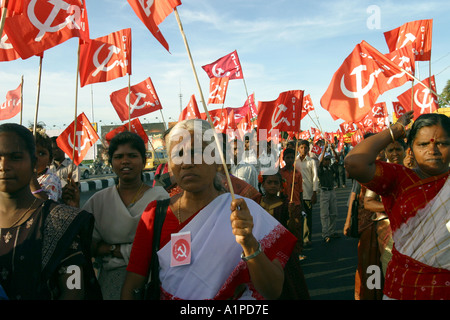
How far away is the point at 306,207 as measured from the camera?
25.3 ft

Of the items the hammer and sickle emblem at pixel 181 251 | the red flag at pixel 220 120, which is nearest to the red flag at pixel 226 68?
the red flag at pixel 220 120

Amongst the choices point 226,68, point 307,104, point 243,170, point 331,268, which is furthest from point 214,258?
point 307,104

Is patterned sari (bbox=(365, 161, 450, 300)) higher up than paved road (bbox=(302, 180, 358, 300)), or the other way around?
patterned sari (bbox=(365, 161, 450, 300))

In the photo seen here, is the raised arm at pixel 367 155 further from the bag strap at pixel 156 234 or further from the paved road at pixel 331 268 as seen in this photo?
the paved road at pixel 331 268

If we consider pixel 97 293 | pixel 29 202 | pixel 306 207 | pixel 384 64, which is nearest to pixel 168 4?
pixel 29 202

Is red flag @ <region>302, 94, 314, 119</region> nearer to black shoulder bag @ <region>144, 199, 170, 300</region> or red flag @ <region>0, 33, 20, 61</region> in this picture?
red flag @ <region>0, 33, 20, 61</region>

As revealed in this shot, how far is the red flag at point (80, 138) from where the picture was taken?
5.21 metres

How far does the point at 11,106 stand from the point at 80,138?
1.47 metres

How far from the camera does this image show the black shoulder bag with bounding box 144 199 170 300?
1.91m

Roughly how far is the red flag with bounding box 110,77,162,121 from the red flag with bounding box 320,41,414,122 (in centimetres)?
480

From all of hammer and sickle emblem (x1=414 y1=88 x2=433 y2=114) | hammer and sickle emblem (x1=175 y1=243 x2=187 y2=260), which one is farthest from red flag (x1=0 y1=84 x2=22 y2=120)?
hammer and sickle emblem (x1=414 y1=88 x2=433 y2=114)

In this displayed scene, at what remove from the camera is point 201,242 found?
1878mm

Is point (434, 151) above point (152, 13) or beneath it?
beneath

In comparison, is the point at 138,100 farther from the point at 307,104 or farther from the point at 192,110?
the point at 307,104
